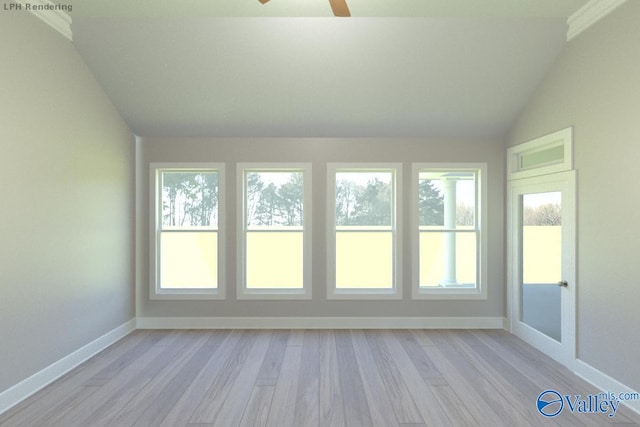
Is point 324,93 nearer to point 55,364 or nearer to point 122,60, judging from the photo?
point 122,60

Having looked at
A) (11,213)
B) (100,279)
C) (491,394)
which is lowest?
(491,394)

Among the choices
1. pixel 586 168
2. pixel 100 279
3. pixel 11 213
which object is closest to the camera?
pixel 11 213

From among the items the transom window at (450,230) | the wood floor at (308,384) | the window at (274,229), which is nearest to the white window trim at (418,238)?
the transom window at (450,230)

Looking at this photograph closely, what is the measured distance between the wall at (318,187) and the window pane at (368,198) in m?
0.22

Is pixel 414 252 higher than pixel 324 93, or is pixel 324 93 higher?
pixel 324 93

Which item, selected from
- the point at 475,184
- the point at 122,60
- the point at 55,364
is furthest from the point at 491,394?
the point at 122,60

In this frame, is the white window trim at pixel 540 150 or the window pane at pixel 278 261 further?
the window pane at pixel 278 261

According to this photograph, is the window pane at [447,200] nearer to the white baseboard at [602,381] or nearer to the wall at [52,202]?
the white baseboard at [602,381]

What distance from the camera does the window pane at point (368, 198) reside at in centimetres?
481

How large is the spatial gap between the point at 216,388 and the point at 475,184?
3.93 m

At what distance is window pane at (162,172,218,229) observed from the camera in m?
4.79

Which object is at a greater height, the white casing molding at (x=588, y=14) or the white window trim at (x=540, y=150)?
the white casing molding at (x=588, y=14)

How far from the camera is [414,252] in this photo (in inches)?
186

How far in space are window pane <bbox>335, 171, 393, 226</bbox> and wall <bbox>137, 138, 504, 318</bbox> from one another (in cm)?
22
